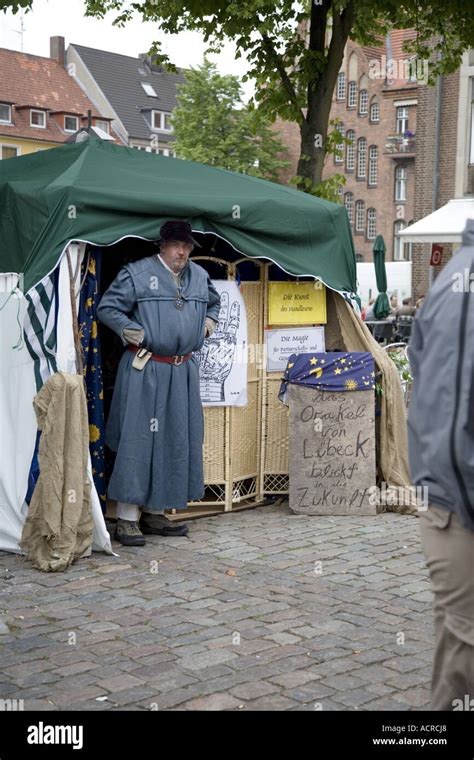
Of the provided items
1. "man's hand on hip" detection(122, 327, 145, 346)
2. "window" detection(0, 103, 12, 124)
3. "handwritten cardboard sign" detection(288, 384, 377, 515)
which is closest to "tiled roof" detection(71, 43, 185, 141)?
"window" detection(0, 103, 12, 124)

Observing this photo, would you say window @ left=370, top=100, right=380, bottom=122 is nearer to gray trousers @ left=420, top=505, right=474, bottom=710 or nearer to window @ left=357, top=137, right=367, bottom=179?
window @ left=357, top=137, right=367, bottom=179

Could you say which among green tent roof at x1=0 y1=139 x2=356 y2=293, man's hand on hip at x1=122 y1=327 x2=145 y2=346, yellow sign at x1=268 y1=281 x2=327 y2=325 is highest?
green tent roof at x1=0 y1=139 x2=356 y2=293

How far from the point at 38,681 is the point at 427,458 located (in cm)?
235

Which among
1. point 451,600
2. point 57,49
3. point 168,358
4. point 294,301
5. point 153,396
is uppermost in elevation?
point 57,49

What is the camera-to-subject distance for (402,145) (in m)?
50.2

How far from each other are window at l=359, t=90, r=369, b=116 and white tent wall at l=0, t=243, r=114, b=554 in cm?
4885

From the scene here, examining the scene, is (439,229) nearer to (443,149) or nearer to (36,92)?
(443,149)

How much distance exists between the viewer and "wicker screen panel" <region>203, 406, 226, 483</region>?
26.3 ft

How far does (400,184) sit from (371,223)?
2713 millimetres

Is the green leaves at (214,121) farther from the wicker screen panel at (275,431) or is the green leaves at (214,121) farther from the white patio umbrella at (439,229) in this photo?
the wicker screen panel at (275,431)

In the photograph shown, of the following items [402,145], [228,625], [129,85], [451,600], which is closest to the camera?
[451,600]

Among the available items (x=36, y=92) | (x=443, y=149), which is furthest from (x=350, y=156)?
(x=443, y=149)

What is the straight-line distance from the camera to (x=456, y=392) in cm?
287
